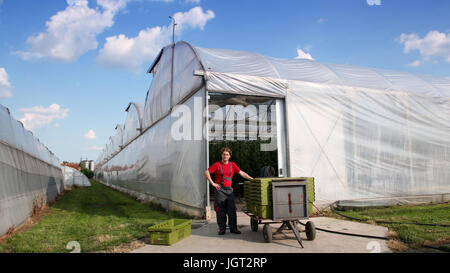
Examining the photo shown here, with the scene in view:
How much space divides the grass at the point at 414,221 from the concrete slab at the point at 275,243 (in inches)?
15.3

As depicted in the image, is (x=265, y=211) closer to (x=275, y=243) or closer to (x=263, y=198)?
(x=263, y=198)

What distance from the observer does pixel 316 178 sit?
884 cm

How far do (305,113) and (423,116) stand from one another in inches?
184

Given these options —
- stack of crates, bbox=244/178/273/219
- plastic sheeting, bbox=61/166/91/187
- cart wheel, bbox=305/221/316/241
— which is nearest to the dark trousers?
stack of crates, bbox=244/178/273/219

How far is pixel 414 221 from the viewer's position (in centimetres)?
680

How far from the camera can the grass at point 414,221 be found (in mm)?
4970

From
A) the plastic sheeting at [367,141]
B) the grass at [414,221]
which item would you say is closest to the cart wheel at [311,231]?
the grass at [414,221]

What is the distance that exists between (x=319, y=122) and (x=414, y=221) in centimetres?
354

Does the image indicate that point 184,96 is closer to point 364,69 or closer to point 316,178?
point 316,178

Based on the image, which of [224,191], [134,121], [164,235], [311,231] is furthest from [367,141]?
[134,121]

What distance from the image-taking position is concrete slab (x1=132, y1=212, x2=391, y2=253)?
4.84m

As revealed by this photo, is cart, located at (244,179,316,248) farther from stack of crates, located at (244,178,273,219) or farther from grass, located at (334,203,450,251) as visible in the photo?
grass, located at (334,203,450,251)

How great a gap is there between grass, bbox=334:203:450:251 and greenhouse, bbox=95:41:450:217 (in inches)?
37.4
